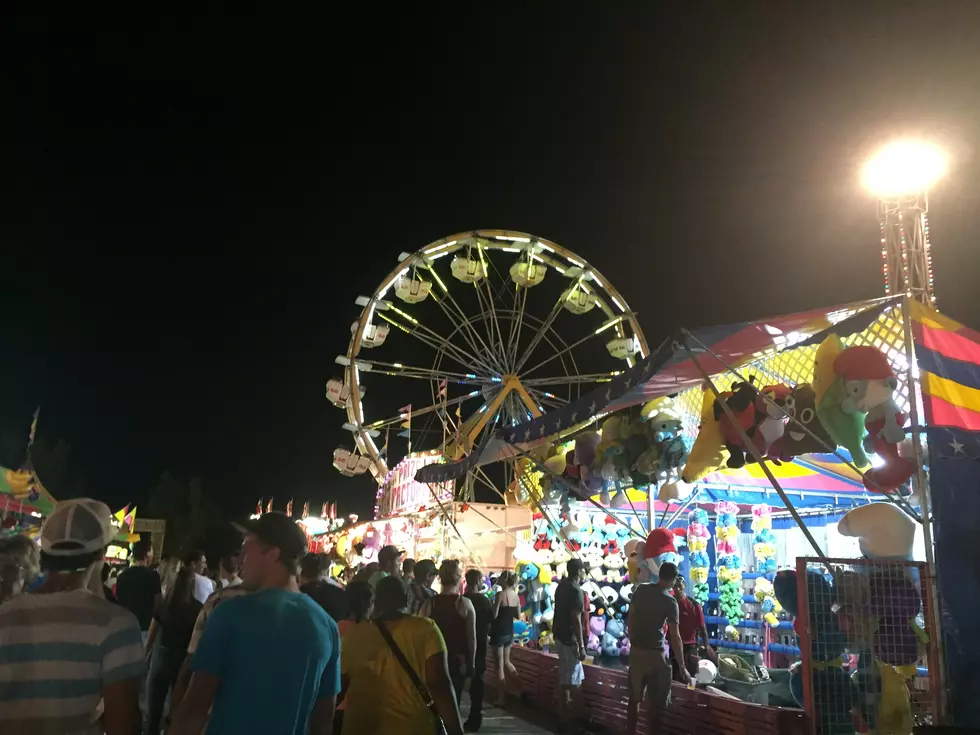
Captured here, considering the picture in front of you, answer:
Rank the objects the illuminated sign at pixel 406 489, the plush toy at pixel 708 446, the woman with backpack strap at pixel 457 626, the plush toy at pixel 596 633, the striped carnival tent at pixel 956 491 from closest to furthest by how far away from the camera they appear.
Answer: the striped carnival tent at pixel 956 491, the plush toy at pixel 708 446, the woman with backpack strap at pixel 457 626, the plush toy at pixel 596 633, the illuminated sign at pixel 406 489

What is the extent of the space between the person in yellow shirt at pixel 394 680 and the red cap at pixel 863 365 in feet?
10.3

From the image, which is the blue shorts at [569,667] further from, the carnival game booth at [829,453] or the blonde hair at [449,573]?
the blonde hair at [449,573]

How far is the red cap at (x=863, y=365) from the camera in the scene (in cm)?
477

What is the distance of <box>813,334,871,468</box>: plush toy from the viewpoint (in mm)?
4926

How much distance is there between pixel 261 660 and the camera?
218 centimetres

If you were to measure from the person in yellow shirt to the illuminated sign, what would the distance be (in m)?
13.9

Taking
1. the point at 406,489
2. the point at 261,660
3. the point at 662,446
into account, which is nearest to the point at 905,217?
the point at 662,446

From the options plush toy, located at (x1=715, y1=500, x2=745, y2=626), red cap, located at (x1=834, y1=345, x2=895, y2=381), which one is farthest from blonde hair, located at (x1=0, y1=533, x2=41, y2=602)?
plush toy, located at (x1=715, y1=500, x2=745, y2=626)

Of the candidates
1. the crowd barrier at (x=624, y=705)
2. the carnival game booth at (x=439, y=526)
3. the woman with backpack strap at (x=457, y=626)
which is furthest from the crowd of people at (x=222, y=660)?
the carnival game booth at (x=439, y=526)

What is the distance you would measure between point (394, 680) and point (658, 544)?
449 centimetres

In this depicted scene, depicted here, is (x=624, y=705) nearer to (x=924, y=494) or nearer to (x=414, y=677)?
(x=924, y=494)

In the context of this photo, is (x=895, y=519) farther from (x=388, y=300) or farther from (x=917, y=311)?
(x=388, y=300)

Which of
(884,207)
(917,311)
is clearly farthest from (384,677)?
(884,207)

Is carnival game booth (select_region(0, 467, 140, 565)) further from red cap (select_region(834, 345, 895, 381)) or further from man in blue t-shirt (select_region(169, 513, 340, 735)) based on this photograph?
man in blue t-shirt (select_region(169, 513, 340, 735))
